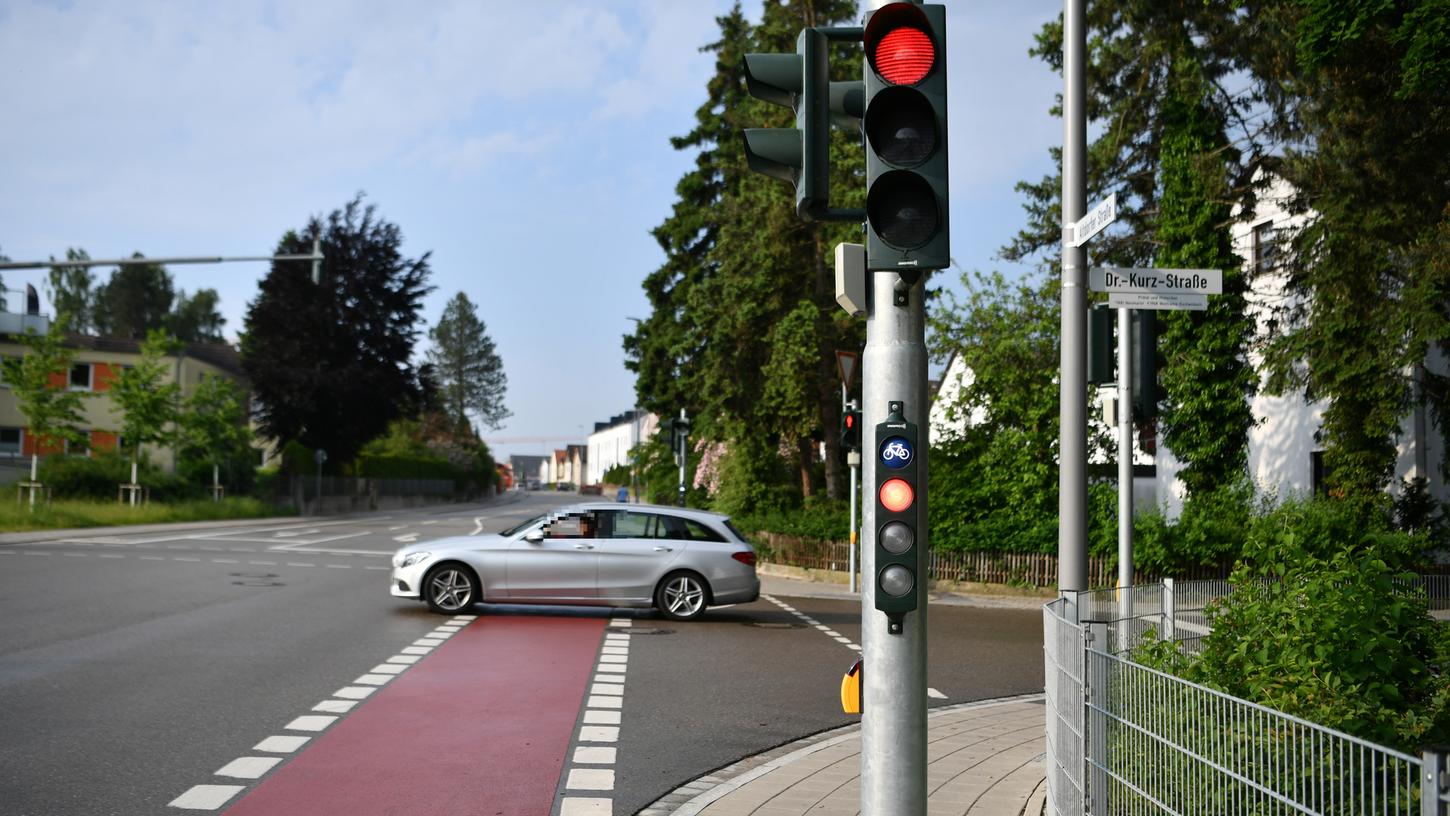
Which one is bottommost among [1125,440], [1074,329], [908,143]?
[1125,440]

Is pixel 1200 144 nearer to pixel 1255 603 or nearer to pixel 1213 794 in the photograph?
pixel 1255 603

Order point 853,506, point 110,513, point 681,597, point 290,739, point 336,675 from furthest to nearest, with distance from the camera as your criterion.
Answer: point 110,513
point 853,506
point 681,597
point 336,675
point 290,739

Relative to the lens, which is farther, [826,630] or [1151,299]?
[826,630]

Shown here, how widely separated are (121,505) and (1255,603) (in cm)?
4281

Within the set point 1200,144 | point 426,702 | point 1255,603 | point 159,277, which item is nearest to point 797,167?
point 1255,603

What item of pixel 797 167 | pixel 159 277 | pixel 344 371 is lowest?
pixel 797 167

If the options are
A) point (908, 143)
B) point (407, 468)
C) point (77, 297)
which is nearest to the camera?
point (908, 143)

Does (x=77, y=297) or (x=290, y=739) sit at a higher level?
(x=77, y=297)

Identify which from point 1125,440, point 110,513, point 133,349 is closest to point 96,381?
point 133,349

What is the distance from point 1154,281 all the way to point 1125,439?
1.39m

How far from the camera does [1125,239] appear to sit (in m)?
26.7

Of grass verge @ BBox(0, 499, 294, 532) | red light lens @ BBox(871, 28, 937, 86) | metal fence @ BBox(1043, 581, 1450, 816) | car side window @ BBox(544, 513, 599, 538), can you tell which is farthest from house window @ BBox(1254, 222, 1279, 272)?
grass verge @ BBox(0, 499, 294, 532)

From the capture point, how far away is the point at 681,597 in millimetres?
16859

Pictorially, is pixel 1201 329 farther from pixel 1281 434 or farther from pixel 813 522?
pixel 1281 434
